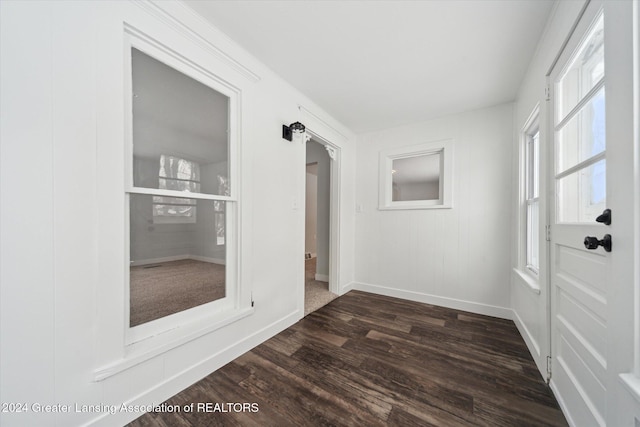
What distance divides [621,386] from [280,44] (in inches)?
102

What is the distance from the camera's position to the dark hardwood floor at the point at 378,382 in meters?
1.24

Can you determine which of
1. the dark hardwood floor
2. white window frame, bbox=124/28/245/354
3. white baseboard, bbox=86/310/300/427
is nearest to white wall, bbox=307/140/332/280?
the dark hardwood floor

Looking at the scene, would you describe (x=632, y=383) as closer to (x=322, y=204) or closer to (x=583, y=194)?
(x=583, y=194)

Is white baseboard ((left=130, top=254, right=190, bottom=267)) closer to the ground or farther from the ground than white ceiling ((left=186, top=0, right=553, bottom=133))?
closer to the ground

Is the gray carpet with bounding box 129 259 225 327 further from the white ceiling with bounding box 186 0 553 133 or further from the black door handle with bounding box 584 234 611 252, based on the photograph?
the black door handle with bounding box 584 234 611 252

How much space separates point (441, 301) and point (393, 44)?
2.86 m

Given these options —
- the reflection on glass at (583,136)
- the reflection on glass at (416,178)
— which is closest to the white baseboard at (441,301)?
the reflection on glass at (416,178)

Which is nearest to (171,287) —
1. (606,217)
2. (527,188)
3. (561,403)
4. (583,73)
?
(606,217)

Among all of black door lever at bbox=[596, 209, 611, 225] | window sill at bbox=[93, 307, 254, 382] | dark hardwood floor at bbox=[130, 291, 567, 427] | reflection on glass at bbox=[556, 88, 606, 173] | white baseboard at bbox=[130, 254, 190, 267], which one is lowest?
dark hardwood floor at bbox=[130, 291, 567, 427]

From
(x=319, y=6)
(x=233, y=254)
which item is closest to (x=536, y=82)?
(x=319, y=6)

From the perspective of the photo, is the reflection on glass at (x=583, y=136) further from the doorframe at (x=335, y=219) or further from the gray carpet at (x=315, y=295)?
the gray carpet at (x=315, y=295)

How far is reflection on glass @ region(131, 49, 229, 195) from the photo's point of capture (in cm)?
132

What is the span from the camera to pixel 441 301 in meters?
2.85

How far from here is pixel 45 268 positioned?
971mm
